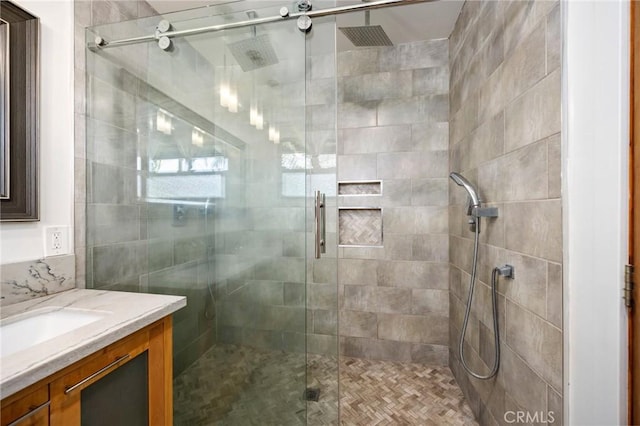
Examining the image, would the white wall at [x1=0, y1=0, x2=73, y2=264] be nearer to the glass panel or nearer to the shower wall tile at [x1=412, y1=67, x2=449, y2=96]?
the glass panel

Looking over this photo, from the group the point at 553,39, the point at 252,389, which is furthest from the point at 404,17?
the point at 252,389

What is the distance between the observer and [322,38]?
1359 millimetres

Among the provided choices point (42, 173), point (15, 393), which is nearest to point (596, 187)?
point (15, 393)

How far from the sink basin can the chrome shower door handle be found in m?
0.91

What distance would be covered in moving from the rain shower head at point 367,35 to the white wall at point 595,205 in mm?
1341

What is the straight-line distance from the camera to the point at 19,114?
110cm

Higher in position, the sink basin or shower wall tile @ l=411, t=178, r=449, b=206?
shower wall tile @ l=411, t=178, r=449, b=206

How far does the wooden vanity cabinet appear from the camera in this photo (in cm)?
69

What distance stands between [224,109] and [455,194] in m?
1.70

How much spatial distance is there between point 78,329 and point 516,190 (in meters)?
1.71

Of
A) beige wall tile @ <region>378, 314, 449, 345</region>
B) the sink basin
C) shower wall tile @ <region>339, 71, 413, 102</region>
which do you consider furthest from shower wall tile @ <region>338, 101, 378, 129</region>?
the sink basin

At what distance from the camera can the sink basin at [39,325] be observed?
905 mm

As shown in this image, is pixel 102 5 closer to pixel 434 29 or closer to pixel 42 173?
pixel 42 173

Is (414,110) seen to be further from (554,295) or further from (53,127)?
(53,127)
